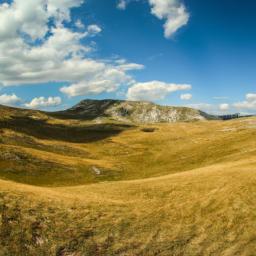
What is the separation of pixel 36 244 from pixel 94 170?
64776 millimetres

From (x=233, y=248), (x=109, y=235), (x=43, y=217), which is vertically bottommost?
(x=233, y=248)

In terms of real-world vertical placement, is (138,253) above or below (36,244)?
below

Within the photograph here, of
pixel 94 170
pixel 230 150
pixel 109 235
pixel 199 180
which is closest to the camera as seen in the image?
pixel 109 235

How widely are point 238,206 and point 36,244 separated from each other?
971 inches

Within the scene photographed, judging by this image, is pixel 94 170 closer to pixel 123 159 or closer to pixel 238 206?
pixel 123 159

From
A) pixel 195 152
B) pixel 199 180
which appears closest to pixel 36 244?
pixel 199 180

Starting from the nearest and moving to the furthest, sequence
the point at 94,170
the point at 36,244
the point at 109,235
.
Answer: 1. the point at 36,244
2. the point at 109,235
3. the point at 94,170

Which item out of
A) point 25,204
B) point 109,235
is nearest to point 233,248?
point 109,235

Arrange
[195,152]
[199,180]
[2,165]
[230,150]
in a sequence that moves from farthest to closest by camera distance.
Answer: [195,152] → [230,150] → [2,165] → [199,180]

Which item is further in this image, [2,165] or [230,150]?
[230,150]

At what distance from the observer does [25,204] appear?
3312 centimetres

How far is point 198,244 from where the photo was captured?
3231 centimetres

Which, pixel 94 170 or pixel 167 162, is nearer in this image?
pixel 94 170

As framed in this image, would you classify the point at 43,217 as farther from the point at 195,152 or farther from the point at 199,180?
the point at 195,152
